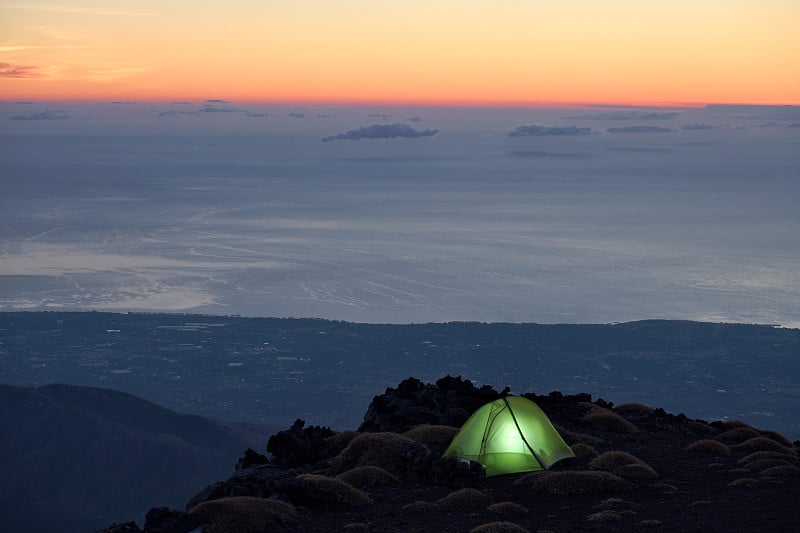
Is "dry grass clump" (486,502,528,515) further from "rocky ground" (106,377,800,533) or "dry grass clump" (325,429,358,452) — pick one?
"dry grass clump" (325,429,358,452)

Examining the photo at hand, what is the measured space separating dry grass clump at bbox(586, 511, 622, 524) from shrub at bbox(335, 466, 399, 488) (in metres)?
8.29

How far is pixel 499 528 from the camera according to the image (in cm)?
2775

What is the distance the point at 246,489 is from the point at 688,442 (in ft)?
66.2

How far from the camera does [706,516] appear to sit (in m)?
28.6

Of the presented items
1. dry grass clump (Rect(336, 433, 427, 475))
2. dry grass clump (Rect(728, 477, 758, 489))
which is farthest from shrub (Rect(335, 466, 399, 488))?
dry grass clump (Rect(728, 477, 758, 489))

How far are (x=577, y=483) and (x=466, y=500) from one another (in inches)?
157

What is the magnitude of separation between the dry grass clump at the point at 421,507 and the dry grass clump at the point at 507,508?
1.67 meters

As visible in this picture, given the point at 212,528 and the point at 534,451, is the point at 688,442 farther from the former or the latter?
the point at 212,528

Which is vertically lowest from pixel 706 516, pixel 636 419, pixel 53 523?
pixel 53 523

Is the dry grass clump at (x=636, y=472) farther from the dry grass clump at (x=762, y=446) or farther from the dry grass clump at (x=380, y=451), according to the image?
the dry grass clump at (x=762, y=446)

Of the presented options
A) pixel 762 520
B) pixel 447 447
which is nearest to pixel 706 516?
pixel 762 520

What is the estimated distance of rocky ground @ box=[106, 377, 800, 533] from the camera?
29.2 metres

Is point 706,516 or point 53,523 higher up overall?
point 706,516

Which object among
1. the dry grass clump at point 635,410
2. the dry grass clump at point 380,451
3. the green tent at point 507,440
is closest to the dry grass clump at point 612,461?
the green tent at point 507,440
